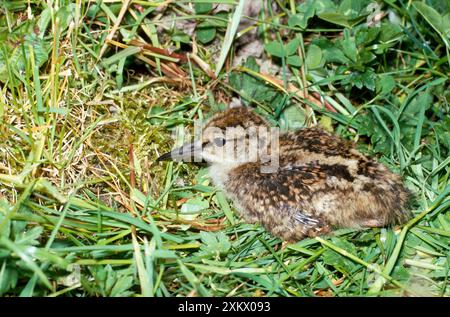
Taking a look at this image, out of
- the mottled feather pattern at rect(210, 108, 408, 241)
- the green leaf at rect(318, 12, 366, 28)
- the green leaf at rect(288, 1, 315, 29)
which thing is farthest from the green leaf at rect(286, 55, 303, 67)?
the mottled feather pattern at rect(210, 108, 408, 241)

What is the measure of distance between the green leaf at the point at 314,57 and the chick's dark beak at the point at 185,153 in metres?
1.00

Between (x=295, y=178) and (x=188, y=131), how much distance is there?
0.91 metres

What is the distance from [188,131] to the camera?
12.9ft

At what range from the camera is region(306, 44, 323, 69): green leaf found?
4.01 metres

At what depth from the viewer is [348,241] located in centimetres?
339

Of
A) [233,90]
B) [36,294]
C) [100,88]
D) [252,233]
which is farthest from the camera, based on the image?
[233,90]

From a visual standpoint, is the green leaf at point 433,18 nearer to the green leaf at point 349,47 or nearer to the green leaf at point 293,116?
the green leaf at point 349,47

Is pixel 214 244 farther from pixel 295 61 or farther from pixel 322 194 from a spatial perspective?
pixel 295 61

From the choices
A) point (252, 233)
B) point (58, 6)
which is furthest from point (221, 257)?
point (58, 6)

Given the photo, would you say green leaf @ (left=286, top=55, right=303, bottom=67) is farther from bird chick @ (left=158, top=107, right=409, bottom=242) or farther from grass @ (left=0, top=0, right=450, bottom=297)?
bird chick @ (left=158, top=107, right=409, bottom=242)

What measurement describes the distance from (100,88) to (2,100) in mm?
592

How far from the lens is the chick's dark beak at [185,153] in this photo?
12.0 feet

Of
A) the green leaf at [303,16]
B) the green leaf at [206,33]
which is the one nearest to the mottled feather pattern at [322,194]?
the green leaf at [303,16]
